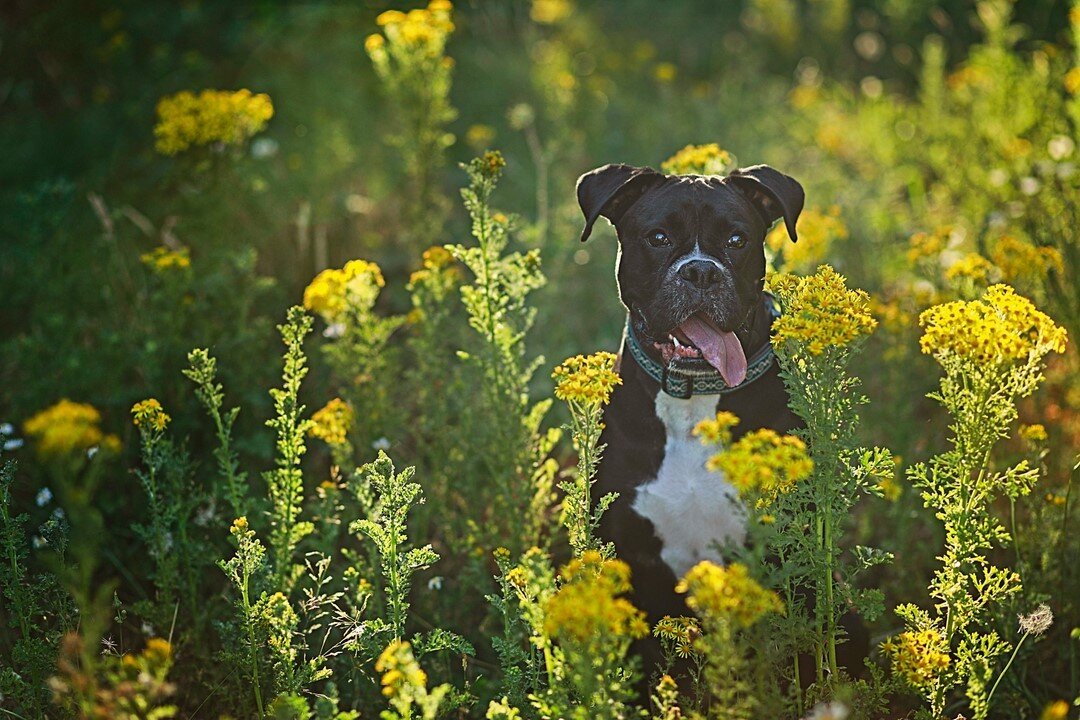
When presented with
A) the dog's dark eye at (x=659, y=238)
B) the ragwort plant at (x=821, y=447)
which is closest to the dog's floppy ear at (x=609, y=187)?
the dog's dark eye at (x=659, y=238)

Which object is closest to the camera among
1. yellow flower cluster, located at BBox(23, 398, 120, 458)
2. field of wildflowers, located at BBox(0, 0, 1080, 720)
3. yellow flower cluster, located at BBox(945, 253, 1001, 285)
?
yellow flower cluster, located at BBox(23, 398, 120, 458)

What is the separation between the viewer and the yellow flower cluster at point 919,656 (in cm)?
225

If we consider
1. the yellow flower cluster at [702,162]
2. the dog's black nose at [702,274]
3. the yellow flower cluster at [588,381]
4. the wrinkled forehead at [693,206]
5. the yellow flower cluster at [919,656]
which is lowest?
the yellow flower cluster at [919,656]

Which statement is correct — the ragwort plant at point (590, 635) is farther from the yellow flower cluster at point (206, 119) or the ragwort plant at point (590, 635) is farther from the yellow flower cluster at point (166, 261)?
the yellow flower cluster at point (206, 119)

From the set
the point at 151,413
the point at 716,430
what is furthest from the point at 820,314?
the point at 151,413

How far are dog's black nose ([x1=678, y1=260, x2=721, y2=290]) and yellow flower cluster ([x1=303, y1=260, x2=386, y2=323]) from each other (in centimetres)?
96

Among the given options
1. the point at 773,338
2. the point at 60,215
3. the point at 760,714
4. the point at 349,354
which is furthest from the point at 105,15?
the point at 760,714

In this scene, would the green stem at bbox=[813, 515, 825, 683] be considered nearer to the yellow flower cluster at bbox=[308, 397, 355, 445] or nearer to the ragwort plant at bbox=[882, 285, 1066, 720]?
the ragwort plant at bbox=[882, 285, 1066, 720]

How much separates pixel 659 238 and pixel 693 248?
0.36 ft

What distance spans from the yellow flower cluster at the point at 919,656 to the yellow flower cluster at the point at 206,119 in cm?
294

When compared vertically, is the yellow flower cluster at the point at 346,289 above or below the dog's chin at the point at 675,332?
above

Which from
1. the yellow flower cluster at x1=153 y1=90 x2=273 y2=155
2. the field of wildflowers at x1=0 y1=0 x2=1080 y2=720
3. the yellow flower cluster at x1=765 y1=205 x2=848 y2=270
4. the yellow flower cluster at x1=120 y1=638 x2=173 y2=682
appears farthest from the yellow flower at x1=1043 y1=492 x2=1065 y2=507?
the yellow flower cluster at x1=153 y1=90 x2=273 y2=155

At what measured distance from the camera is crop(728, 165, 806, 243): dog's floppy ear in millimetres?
3000

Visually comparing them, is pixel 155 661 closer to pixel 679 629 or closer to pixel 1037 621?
pixel 679 629
